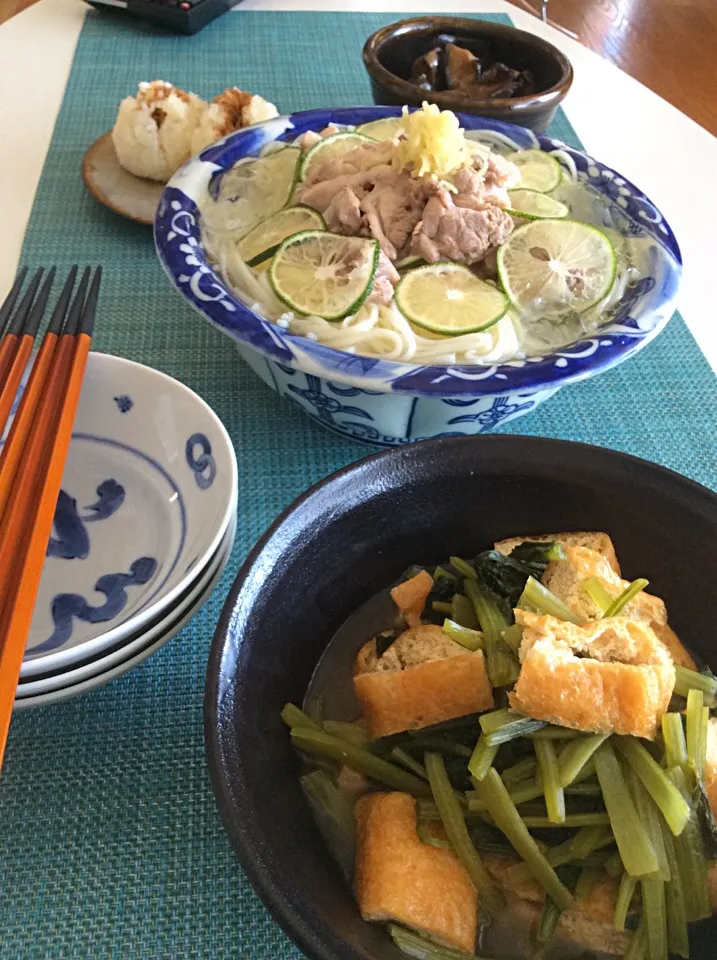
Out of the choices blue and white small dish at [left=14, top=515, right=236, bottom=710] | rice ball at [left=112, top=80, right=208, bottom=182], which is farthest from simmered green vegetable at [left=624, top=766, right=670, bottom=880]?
rice ball at [left=112, top=80, right=208, bottom=182]

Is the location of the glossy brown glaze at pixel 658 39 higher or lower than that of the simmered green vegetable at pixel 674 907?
higher

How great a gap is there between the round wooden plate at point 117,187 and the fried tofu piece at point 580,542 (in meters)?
1.01

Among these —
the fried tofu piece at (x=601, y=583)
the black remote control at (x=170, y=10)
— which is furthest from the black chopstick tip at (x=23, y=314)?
the black remote control at (x=170, y=10)

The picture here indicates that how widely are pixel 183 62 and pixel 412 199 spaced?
4.25ft

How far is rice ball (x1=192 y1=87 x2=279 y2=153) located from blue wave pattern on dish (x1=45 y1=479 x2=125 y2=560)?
82cm

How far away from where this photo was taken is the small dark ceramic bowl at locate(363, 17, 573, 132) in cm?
142

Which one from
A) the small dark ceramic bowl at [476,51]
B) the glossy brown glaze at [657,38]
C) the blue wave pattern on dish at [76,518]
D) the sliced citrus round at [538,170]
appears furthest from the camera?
the glossy brown glaze at [657,38]

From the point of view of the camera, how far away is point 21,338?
3.19 feet

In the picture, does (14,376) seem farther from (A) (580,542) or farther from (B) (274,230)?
(A) (580,542)

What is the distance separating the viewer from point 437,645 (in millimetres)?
735

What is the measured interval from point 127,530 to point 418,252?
1.92 ft

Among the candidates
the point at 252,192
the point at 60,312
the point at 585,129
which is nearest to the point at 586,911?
the point at 60,312

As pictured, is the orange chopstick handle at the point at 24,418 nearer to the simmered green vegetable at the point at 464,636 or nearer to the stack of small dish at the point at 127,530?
the stack of small dish at the point at 127,530

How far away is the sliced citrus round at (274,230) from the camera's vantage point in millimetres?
1151
